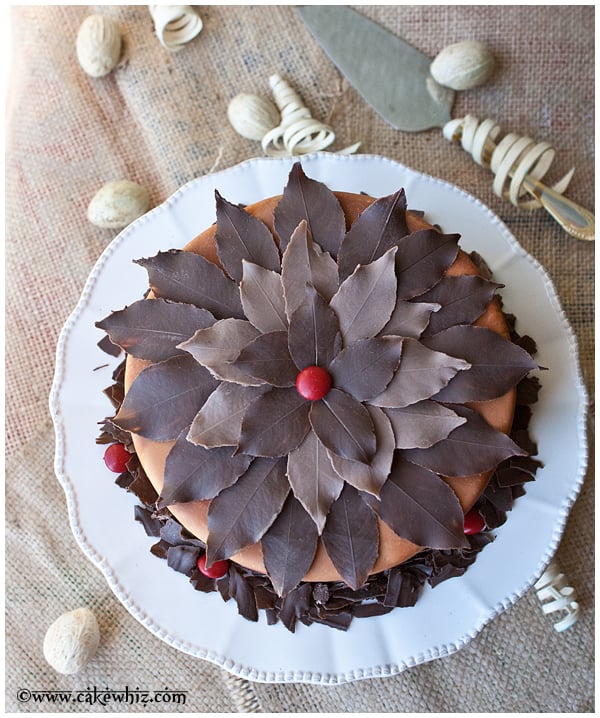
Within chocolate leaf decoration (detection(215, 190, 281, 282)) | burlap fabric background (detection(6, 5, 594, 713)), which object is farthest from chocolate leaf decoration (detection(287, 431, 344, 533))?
burlap fabric background (detection(6, 5, 594, 713))

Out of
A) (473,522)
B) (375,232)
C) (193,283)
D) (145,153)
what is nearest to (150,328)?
(193,283)

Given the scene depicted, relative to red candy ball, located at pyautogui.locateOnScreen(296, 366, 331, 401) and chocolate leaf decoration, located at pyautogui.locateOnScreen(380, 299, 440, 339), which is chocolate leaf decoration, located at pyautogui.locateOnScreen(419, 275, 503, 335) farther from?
red candy ball, located at pyautogui.locateOnScreen(296, 366, 331, 401)

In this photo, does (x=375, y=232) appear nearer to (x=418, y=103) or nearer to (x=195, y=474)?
(x=195, y=474)

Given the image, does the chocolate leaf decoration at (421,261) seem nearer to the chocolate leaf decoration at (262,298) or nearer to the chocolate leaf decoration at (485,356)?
the chocolate leaf decoration at (485,356)

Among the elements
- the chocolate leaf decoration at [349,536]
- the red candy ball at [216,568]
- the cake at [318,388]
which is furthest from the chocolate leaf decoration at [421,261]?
the red candy ball at [216,568]

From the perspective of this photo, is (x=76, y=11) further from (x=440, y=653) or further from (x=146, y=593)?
(x=440, y=653)
